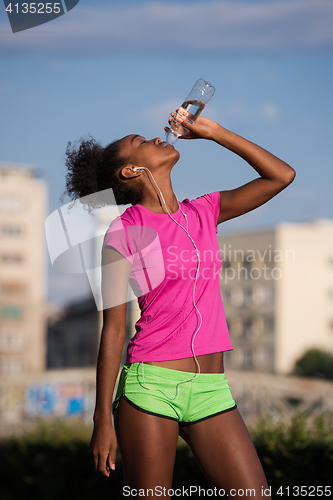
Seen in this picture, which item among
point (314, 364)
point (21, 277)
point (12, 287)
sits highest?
point (21, 277)

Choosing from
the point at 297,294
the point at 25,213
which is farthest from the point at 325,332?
the point at 25,213

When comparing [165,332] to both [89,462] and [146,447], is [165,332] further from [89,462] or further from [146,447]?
[89,462]

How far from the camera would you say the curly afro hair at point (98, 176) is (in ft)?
8.37

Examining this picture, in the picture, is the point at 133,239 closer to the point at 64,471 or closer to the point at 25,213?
the point at 64,471

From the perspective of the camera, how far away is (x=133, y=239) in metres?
2.37

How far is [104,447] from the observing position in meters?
2.21

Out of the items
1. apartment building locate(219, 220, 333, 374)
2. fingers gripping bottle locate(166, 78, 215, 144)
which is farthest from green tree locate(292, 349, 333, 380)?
fingers gripping bottle locate(166, 78, 215, 144)

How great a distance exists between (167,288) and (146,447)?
594 millimetres

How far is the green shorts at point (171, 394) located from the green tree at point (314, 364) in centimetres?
7661

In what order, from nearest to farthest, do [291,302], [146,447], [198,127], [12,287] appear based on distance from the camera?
[146,447]
[198,127]
[12,287]
[291,302]

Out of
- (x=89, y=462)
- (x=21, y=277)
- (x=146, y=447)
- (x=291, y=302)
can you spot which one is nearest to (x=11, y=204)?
A: (x=21, y=277)

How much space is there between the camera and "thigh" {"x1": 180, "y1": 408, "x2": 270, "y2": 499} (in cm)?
222

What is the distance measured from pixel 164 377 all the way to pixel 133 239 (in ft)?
1.79

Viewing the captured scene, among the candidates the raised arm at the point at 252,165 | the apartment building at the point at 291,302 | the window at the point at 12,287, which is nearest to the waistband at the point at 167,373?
the raised arm at the point at 252,165
